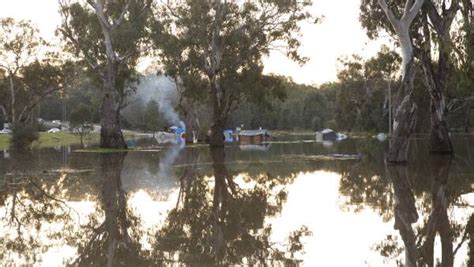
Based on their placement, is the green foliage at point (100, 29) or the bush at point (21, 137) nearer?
the green foliage at point (100, 29)

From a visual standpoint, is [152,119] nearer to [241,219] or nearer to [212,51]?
[212,51]

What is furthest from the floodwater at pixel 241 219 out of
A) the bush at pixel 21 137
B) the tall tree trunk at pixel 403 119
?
the bush at pixel 21 137

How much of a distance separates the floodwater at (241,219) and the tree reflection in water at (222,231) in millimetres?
19

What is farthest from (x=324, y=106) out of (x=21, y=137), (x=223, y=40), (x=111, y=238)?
(x=111, y=238)

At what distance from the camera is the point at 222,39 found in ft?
146

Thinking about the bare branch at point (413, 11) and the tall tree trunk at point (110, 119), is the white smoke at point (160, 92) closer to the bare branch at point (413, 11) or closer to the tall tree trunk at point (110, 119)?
the tall tree trunk at point (110, 119)

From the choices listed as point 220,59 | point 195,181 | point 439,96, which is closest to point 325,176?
point 195,181

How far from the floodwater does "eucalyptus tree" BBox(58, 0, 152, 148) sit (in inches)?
754

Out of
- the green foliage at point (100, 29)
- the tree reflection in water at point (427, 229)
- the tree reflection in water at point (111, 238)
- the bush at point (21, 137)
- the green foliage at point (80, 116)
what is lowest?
the tree reflection in water at point (111, 238)

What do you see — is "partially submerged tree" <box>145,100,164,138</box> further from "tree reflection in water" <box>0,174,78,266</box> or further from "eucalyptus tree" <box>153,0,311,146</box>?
"tree reflection in water" <box>0,174,78,266</box>

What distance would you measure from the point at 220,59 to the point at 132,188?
29.9m

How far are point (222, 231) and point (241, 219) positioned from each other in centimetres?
128

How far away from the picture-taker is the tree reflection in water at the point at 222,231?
313 inches

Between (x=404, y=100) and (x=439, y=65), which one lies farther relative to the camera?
(x=439, y=65)
